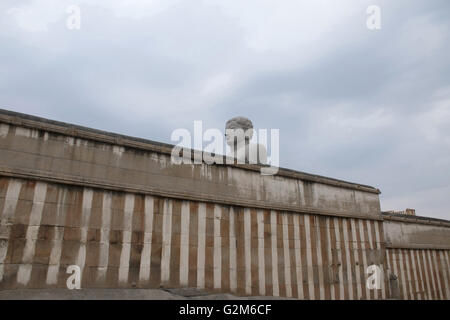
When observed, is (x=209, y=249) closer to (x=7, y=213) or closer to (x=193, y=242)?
(x=193, y=242)

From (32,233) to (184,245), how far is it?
12.6ft

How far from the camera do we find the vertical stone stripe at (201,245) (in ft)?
30.8

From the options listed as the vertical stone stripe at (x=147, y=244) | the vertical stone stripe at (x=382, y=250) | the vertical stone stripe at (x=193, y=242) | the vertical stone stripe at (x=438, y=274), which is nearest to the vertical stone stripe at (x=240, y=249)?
the vertical stone stripe at (x=193, y=242)

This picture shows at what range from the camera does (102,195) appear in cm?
852

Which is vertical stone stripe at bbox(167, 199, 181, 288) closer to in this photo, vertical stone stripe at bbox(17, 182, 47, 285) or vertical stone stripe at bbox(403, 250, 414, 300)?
vertical stone stripe at bbox(17, 182, 47, 285)

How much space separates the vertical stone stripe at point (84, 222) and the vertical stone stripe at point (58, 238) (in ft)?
0.82

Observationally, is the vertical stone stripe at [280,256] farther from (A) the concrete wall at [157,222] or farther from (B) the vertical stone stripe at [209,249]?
(B) the vertical stone stripe at [209,249]

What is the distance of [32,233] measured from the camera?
7465mm

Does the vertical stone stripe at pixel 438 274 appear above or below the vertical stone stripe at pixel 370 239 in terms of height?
below

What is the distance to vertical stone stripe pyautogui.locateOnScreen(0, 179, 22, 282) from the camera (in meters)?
7.09

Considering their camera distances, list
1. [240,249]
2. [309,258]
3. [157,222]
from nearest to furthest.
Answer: [157,222], [240,249], [309,258]

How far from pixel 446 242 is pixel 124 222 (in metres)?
18.8

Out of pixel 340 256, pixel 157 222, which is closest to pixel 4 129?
pixel 157 222

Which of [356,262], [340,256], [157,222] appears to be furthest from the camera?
[356,262]
